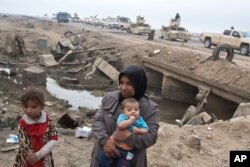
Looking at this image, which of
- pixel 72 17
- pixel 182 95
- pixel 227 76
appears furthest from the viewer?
pixel 72 17

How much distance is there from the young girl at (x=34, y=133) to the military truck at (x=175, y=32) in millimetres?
29432

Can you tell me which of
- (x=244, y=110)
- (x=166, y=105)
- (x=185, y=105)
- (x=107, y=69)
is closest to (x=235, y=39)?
(x=185, y=105)

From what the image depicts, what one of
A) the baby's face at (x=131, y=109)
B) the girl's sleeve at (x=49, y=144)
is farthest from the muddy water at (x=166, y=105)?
the baby's face at (x=131, y=109)

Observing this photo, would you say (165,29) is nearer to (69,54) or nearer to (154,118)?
(69,54)

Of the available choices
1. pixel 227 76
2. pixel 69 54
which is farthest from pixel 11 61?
pixel 227 76

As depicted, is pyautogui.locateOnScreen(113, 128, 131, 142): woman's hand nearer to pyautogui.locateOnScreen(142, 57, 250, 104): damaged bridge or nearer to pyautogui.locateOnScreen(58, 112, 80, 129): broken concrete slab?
pyautogui.locateOnScreen(58, 112, 80, 129): broken concrete slab

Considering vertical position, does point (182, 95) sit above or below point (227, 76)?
below

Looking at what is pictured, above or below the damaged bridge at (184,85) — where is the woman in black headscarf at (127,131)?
above

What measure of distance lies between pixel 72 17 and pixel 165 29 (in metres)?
54.4

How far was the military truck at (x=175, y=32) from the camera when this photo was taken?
106ft

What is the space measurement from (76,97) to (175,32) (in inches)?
772

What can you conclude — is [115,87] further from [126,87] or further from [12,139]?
[126,87]

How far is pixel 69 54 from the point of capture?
878 inches

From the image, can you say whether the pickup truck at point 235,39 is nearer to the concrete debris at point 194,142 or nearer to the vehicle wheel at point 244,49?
the vehicle wheel at point 244,49
